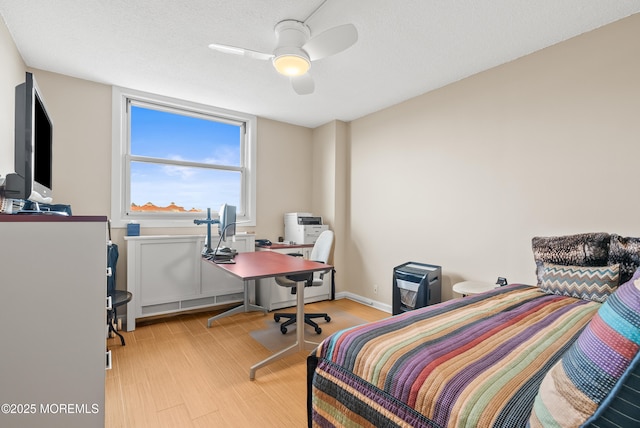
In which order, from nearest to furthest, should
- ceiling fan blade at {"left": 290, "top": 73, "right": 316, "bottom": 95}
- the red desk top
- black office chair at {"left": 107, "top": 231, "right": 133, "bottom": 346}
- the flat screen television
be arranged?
the flat screen television → the red desk top → ceiling fan blade at {"left": 290, "top": 73, "right": 316, "bottom": 95} → black office chair at {"left": 107, "top": 231, "right": 133, "bottom": 346}

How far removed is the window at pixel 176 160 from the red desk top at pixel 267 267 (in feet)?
4.32

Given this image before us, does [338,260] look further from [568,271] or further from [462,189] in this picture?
[568,271]

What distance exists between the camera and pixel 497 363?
3.61 feet


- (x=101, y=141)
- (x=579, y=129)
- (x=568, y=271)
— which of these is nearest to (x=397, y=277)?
(x=568, y=271)

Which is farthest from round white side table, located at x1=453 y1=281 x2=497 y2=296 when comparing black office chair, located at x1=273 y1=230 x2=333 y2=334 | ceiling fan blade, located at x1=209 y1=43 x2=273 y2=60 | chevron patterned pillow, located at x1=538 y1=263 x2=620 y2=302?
ceiling fan blade, located at x1=209 y1=43 x2=273 y2=60

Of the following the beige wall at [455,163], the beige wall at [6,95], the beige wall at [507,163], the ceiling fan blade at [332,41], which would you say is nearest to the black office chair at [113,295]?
the beige wall at [455,163]

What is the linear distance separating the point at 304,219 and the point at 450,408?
Answer: 11.4 ft

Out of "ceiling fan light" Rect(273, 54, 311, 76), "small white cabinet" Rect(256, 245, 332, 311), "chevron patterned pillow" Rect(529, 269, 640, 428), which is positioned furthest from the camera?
"small white cabinet" Rect(256, 245, 332, 311)

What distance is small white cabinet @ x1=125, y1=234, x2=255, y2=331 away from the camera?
324 centimetres

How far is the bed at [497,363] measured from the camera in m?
0.69

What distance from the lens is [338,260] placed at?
14.7ft

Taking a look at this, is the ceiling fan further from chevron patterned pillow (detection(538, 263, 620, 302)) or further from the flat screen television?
chevron patterned pillow (detection(538, 263, 620, 302))

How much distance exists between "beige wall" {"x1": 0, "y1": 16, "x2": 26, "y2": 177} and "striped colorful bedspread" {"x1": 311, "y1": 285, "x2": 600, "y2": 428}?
262cm

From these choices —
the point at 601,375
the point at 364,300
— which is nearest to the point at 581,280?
the point at 601,375
